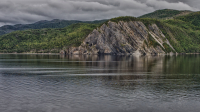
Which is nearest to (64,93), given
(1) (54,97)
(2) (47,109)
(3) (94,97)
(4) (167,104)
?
(1) (54,97)

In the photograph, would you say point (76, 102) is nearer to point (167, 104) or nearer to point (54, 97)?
point (54, 97)

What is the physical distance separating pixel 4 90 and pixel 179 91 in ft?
129

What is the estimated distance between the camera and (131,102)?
37781mm

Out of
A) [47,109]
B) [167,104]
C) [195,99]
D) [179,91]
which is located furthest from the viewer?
[179,91]

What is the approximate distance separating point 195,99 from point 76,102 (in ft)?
74.2

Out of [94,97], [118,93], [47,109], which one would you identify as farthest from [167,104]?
[47,109]

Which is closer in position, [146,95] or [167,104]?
[167,104]

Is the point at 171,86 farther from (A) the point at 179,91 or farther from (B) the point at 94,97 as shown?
(B) the point at 94,97

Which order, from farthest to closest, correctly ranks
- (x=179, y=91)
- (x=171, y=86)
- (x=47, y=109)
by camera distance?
(x=171, y=86) < (x=179, y=91) < (x=47, y=109)

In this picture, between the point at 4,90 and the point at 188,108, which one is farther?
the point at 4,90

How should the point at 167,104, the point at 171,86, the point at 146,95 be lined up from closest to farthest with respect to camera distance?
1. the point at 167,104
2. the point at 146,95
3. the point at 171,86

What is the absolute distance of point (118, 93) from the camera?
146 feet

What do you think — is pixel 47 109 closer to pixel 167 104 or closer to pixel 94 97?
pixel 94 97

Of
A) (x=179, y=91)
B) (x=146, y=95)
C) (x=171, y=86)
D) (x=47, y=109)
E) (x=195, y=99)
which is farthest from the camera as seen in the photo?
(x=171, y=86)
